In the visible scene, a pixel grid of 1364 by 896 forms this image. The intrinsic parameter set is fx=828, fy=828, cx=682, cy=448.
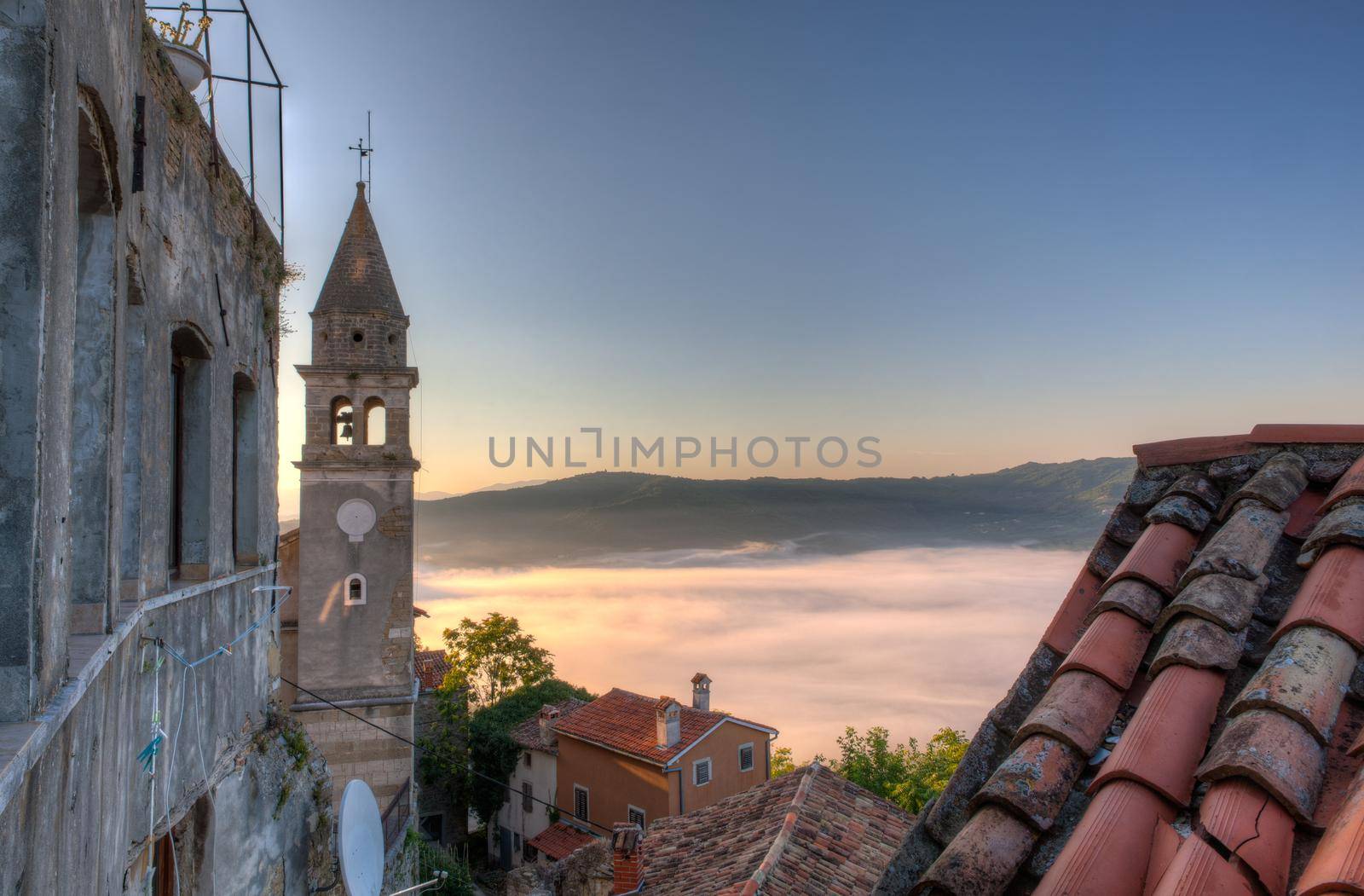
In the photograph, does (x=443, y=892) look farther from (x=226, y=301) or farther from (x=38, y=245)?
(x=38, y=245)

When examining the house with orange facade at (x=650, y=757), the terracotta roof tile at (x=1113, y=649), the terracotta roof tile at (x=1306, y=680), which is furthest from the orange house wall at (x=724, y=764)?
the terracotta roof tile at (x=1306, y=680)

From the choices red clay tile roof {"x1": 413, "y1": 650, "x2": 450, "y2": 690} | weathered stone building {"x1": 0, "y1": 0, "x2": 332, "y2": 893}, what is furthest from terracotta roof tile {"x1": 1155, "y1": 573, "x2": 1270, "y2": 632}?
red clay tile roof {"x1": 413, "y1": 650, "x2": 450, "y2": 690}

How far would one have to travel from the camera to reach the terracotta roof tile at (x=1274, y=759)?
177cm

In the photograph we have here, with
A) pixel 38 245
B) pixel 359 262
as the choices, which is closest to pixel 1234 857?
pixel 38 245

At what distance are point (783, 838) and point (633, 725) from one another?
501 inches

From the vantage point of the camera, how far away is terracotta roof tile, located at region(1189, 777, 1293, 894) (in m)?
1.64

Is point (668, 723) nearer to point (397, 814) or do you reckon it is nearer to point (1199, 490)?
point (397, 814)

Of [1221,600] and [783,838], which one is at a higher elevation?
[1221,600]

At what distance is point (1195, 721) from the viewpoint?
214 centimetres

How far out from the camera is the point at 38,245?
191cm

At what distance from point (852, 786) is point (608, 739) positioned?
32.3 ft

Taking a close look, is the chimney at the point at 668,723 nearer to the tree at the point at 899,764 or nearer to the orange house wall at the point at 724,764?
the orange house wall at the point at 724,764

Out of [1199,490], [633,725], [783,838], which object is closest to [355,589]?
[783,838]

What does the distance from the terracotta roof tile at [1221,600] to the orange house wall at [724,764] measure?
838 inches
